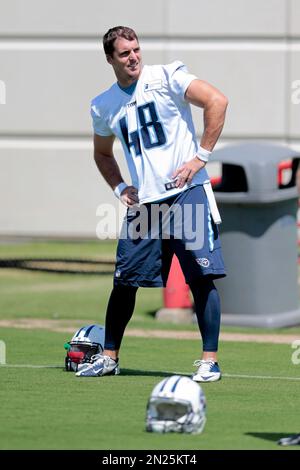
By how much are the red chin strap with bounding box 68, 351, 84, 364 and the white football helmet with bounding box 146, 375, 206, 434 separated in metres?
2.17

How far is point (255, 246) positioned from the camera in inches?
474

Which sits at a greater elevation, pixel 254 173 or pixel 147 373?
pixel 254 173

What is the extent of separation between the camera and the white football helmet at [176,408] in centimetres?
636

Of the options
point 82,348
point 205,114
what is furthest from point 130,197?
point 82,348

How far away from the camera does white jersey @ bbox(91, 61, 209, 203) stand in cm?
804

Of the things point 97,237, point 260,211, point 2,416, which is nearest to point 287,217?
point 260,211

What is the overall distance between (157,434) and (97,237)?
523 inches

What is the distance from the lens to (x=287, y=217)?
40.4 ft

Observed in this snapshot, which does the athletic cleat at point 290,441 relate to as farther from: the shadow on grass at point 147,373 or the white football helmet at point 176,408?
the shadow on grass at point 147,373

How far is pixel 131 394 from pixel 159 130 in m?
1.66

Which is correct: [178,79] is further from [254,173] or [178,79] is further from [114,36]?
[254,173]

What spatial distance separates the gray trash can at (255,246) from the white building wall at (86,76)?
6752mm

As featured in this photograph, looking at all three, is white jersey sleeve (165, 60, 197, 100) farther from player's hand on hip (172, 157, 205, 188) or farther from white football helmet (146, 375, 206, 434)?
white football helmet (146, 375, 206, 434)

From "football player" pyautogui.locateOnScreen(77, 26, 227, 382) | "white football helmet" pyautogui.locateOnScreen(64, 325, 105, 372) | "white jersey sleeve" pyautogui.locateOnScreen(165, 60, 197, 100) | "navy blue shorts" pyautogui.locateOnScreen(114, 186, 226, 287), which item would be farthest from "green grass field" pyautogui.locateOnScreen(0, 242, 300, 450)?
"white jersey sleeve" pyautogui.locateOnScreen(165, 60, 197, 100)
